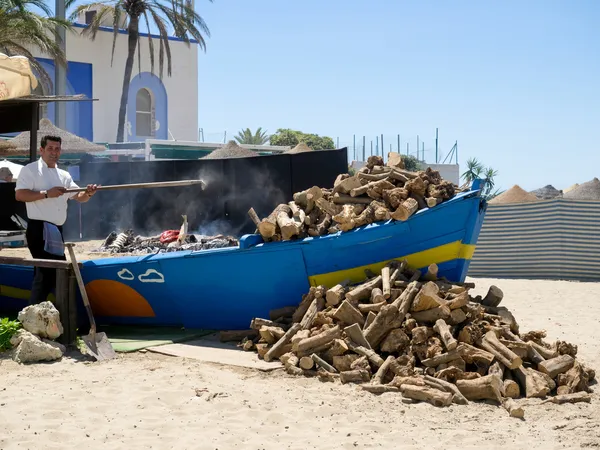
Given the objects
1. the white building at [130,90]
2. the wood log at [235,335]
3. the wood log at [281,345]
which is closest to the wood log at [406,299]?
the wood log at [281,345]

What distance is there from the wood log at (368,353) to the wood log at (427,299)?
0.50 m

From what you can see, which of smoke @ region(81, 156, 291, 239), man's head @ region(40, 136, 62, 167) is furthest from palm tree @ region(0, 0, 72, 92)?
man's head @ region(40, 136, 62, 167)

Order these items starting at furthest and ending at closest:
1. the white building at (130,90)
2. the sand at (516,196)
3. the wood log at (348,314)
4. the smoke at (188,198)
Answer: the white building at (130,90)
the sand at (516,196)
the smoke at (188,198)
the wood log at (348,314)

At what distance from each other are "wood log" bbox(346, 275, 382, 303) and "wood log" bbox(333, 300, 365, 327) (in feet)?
0.34

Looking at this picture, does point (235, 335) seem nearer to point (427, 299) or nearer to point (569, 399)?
point (427, 299)

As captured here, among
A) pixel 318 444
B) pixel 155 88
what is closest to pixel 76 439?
pixel 318 444

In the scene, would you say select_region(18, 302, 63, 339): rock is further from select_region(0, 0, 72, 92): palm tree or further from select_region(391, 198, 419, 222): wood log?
select_region(0, 0, 72, 92): palm tree

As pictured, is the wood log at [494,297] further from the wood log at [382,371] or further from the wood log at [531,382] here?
the wood log at [382,371]

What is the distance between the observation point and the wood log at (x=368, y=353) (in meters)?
5.88

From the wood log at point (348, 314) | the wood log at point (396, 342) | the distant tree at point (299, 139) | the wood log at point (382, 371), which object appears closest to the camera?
the wood log at point (382, 371)

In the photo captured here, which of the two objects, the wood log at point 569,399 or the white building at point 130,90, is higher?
the white building at point 130,90

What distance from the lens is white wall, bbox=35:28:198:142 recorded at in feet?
97.8

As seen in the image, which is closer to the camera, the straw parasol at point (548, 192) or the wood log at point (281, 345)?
the wood log at point (281, 345)

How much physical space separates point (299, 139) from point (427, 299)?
52.3 metres
